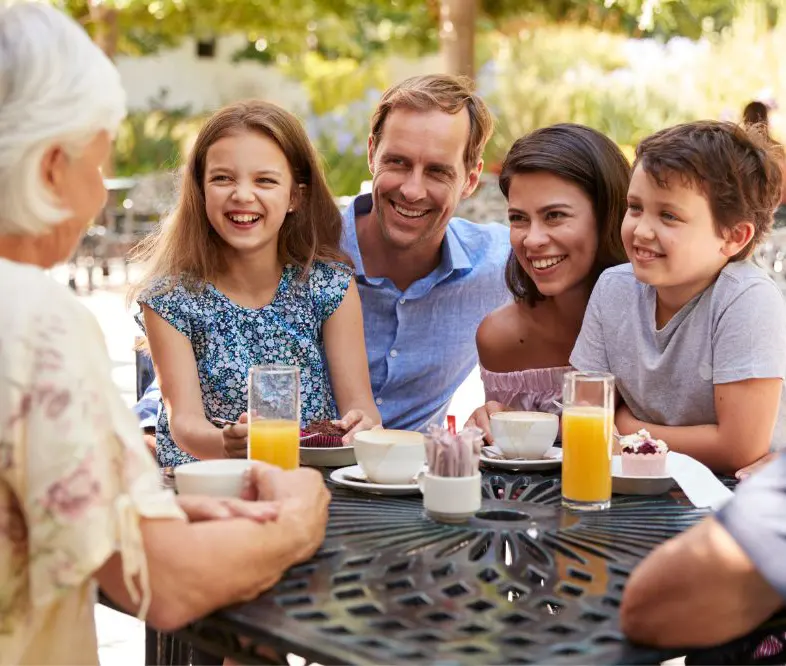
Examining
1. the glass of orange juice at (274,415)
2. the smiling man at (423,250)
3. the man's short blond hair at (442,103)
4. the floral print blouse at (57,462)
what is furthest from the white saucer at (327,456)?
the man's short blond hair at (442,103)

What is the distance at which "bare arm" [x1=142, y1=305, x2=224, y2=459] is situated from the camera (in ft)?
9.62

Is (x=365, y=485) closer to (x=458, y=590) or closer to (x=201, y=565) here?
(x=458, y=590)

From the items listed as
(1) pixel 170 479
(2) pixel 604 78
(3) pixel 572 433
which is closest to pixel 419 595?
(3) pixel 572 433

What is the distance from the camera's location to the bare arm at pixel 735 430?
256cm

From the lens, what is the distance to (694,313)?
8.93ft

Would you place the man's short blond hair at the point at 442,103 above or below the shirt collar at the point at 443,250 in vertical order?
above

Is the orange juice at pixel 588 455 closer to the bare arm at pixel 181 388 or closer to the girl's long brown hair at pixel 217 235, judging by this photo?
the bare arm at pixel 181 388

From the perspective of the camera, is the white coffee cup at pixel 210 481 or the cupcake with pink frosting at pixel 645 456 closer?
the white coffee cup at pixel 210 481

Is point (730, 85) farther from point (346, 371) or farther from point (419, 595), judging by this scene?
point (419, 595)

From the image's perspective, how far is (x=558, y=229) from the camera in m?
3.12

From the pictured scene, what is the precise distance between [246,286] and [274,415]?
1.13 meters

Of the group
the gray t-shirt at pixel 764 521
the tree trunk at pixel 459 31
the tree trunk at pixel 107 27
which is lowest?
the gray t-shirt at pixel 764 521

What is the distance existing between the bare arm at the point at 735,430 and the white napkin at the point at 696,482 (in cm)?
15

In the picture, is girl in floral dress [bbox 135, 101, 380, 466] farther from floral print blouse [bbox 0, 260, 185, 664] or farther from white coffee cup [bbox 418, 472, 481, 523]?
floral print blouse [bbox 0, 260, 185, 664]
